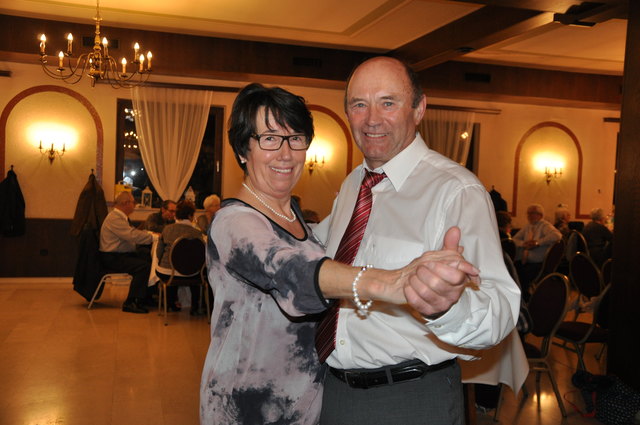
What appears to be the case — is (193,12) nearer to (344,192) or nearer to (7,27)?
(7,27)

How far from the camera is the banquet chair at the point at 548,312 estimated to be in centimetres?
439

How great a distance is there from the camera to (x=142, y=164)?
10.6m

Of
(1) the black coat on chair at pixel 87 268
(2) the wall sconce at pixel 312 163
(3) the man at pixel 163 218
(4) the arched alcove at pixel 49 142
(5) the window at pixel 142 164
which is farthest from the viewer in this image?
(2) the wall sconce at pixel 312 163

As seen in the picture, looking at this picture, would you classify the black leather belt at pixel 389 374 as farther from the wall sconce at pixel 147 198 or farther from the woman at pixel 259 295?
the wall sconce at pixel 147 198

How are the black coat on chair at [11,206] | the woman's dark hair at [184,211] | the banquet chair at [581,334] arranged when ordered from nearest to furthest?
the banquet chair at [581,334]
the woman's dark hair at [184,211]
the black coat on chair at [11,206]

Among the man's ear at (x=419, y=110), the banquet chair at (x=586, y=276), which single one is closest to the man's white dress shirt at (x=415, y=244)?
the man's ear at (x=419, y=110)

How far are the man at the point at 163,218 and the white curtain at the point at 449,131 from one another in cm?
518

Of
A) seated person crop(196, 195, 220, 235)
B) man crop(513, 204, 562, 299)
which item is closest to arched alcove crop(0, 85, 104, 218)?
seated person crop(196, 195, 220, 235)

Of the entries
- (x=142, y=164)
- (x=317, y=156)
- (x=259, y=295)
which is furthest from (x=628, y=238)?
(x=142, y=164)

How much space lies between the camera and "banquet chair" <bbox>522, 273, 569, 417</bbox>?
14.4ft

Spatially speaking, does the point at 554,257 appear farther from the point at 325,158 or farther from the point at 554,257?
the point at 325,158

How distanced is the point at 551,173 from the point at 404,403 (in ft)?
38.7

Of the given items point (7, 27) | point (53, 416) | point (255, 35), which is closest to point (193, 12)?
point (255, 35)

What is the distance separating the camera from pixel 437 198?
1.77m
